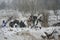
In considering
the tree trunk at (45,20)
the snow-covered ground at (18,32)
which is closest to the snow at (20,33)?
the snow-covered ground at (18,32)

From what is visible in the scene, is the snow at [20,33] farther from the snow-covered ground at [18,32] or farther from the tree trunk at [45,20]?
the tree trunk at [45,20]

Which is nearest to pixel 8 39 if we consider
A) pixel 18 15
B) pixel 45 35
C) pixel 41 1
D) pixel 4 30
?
pixel 4 30

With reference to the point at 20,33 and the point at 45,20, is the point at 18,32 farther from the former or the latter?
the point at 45,20

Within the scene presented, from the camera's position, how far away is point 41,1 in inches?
89.5

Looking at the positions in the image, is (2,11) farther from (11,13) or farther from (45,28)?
(45,28)

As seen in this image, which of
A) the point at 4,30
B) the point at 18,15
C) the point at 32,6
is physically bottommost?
the point at 4,30

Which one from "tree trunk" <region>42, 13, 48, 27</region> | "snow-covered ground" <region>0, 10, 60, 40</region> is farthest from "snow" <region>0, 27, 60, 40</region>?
"tree trunk" <region>42, 13, 48, 27</region>

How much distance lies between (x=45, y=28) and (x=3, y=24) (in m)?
0.72

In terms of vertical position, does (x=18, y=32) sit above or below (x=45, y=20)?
below

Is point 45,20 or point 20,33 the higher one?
point 45,20

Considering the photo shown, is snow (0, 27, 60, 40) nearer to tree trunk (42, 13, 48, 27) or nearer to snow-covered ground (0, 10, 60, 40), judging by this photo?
snow-covered ground (0, 10, 60, 40)

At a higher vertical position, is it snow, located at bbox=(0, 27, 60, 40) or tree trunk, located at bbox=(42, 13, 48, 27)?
tree trunk, located at bbox=(42, 13, 48, 27)

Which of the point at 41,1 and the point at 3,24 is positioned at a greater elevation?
the point at 41,1

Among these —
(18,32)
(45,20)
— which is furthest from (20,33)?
(45,20)
